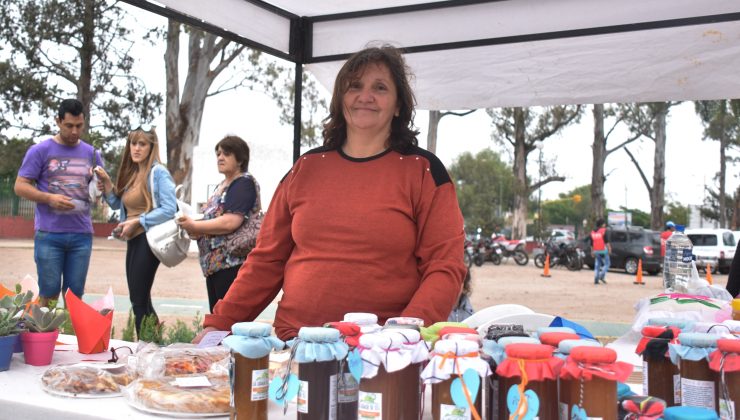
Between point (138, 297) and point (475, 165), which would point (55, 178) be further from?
point (475, 165)

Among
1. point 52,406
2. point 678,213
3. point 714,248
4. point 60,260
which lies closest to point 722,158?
point 714,248

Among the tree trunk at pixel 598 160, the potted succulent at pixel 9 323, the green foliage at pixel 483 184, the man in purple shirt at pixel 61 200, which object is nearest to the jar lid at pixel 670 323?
the potted succulent at pixel 9 323

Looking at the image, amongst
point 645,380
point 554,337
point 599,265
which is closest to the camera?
point 554,337

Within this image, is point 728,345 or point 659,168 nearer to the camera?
point 728,345

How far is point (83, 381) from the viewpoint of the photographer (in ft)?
5.16

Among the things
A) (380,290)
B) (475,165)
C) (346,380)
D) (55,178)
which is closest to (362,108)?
(380,290)

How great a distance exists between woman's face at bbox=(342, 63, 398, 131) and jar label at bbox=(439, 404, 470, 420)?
1.21 m

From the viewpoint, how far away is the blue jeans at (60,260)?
3930mm

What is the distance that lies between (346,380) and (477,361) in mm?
272

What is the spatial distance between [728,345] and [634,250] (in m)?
21.4

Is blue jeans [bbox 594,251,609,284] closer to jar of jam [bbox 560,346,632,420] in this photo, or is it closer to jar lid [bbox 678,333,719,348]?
jar lid [bbox 678,333,719,348]

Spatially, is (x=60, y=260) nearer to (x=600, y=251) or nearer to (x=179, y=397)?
(x=179, y=397)

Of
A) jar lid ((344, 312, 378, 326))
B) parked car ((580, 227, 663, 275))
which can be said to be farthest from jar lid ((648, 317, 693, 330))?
parked car ((580, 227, 663, 275))

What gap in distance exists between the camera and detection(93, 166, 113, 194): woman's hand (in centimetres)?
407
